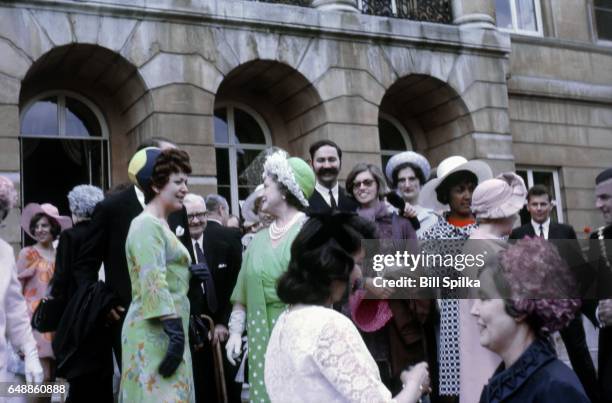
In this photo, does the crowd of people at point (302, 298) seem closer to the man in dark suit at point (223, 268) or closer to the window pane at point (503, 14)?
the man in dark suit at point (223, 268)

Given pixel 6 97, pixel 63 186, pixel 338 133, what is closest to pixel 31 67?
pixel 6 97

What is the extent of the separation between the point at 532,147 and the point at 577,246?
9752mm

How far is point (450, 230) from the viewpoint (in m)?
6.01

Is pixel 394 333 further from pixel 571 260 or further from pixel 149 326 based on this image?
pixel 149 326

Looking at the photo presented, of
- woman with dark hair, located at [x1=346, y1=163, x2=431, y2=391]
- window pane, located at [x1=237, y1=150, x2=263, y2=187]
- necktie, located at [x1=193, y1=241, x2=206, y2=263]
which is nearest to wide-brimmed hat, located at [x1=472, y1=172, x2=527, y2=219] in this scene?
woman with dark hair, located at [x1=346, y1=163, x2=431, y2=391]

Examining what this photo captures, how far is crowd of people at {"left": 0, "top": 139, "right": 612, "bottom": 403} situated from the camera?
3031 millimetres

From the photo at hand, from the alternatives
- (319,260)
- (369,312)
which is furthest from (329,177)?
(319,260)

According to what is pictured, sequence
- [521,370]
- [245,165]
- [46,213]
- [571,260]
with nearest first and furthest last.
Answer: [521,370] → [571,260] → [46,213] → [245,165]

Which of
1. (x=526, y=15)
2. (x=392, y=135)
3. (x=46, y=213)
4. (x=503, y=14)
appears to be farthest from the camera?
(x=526, y=15)

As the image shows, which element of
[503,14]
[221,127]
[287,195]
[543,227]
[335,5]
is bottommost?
[287,195]

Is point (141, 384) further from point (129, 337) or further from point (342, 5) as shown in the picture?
point (342, 5)

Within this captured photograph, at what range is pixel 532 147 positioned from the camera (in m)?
15.9

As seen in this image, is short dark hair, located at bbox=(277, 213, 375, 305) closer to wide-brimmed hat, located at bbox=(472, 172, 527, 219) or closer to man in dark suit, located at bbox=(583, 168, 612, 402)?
wide-brimmed hat, located at bbox=(472, 172, 527, 219)

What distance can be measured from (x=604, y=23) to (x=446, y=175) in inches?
514
